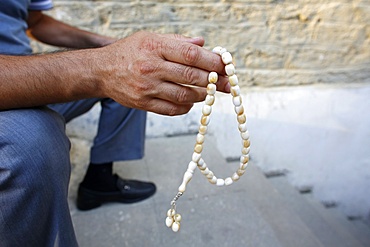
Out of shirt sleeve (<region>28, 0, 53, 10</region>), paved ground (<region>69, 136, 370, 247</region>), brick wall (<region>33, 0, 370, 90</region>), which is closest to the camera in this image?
paved ground (<region>69, 136, 370, 247</region>)

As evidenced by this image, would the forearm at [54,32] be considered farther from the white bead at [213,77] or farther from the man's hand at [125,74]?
the white bead at [213,77]

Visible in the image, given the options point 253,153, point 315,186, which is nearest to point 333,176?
point 315,186

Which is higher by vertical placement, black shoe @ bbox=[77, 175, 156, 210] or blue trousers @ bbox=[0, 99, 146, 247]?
blue trousers @ bbox=[0, 99, 146, 247]

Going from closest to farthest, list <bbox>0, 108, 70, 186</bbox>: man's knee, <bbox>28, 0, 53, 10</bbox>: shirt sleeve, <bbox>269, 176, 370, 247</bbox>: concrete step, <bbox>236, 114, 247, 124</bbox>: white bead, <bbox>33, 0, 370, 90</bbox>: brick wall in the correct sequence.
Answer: <bbox>0, 108, 70, 186</bbox>: man's knee, <bbox>236, 114, 247, 124</bbox>: white bead, <bbox>28, 0, 53, 10</bbox>: shirt sleeve, <bbox>269, 176, 370, 247</bbox>: concrete step, <bbox>33, 0, 370, 90</bbox>: brick wall

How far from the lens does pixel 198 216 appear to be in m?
1.34

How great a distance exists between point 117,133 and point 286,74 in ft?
4.57

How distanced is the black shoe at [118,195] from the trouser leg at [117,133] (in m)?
0.14

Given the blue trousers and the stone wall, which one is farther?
the stone wall

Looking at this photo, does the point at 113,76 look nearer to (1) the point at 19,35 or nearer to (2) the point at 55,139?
(2) the point at 55,139

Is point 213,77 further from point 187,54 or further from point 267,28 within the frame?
point 267,28

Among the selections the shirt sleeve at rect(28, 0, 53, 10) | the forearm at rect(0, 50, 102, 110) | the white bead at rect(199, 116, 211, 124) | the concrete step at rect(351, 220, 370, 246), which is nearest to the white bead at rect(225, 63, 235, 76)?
the white bead at rect(199, 116, 211, 124)

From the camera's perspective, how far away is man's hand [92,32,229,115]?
0.66m

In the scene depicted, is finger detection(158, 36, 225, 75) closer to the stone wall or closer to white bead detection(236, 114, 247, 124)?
white bead detection(236, 114, 247, 124)

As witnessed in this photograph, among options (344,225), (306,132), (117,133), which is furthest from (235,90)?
(344,225)
